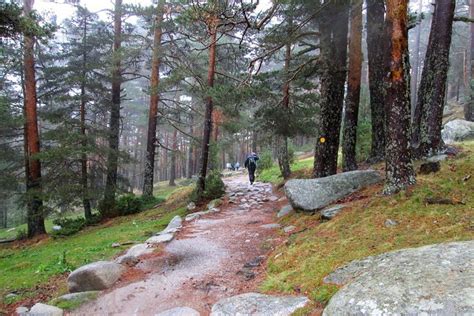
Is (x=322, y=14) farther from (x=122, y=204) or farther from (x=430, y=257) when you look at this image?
(x=122, y=204)

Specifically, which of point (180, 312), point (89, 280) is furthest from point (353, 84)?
point (89, 280)

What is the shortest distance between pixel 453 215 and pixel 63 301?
19.5 feet

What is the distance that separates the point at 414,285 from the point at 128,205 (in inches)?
531

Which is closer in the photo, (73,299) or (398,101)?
(73,299)

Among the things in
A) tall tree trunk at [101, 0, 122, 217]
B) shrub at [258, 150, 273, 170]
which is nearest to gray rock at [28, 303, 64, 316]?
tall tree trunk at [101, 0, 122, 217]

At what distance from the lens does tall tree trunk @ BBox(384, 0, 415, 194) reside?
5.91m

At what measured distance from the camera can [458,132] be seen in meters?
17.0

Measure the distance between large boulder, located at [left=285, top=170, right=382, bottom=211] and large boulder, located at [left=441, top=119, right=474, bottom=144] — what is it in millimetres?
10626

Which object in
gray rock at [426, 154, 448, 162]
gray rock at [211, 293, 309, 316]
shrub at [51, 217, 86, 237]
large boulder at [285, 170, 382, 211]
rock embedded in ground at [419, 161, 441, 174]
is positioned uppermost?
gray rock at [426, 154, 448, 162]

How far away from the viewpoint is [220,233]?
864cm

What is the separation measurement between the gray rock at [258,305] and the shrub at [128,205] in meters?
11.3

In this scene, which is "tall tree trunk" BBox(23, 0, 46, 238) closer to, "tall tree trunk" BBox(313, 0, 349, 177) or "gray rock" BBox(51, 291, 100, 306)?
"gray rock" BBox(51, 291, 100, 306)

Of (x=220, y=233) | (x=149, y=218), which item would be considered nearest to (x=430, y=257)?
(x=220, y=233)

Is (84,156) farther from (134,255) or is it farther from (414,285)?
(414,285)
